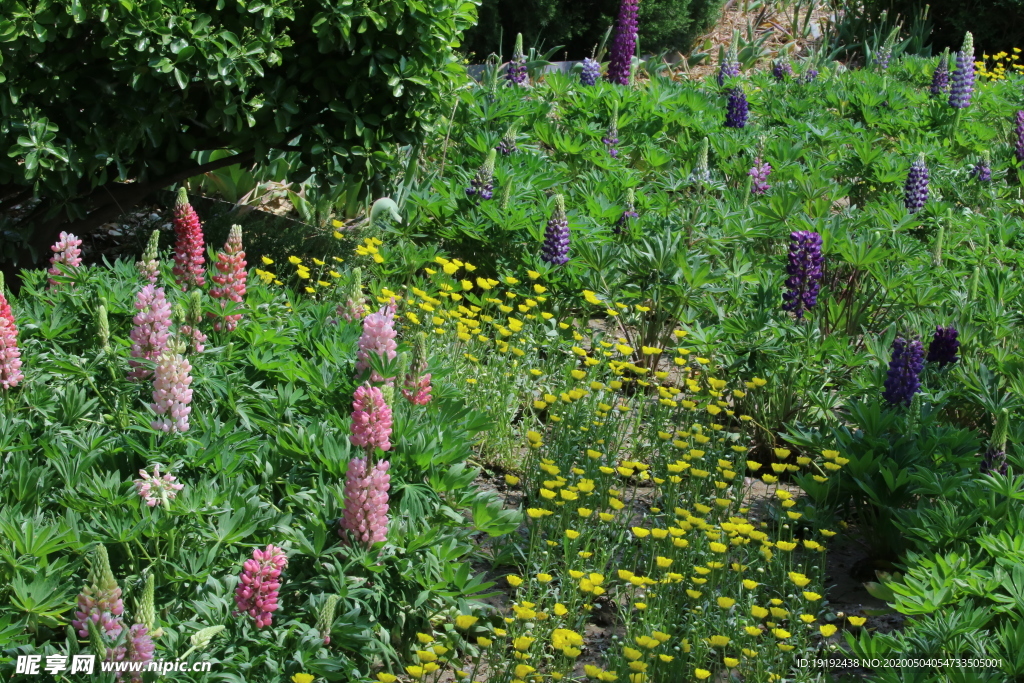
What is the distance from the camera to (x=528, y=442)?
3740mm

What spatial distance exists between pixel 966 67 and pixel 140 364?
21.7 ft

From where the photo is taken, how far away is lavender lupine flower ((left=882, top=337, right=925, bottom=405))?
3.42 meters

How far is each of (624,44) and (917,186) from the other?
2599 millimetres

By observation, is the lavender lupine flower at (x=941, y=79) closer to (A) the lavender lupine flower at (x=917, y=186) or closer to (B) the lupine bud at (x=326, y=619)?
(A) the lavender lupine flower at (x=917, y=186)

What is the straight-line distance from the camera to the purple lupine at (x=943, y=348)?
146 inches

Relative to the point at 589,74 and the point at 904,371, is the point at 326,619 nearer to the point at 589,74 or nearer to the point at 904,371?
the point at 904,371

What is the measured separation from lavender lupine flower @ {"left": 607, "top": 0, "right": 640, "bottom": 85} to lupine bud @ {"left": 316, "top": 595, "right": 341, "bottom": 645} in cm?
558

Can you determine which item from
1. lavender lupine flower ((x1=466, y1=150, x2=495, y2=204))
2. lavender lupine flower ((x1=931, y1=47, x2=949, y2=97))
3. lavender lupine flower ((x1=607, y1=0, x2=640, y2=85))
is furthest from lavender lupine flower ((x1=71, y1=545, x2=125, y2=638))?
lavender lupine flower ((x1=931, y1=47, x2=949, y2=97))

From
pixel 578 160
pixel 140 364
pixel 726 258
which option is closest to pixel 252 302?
pixel 140 364

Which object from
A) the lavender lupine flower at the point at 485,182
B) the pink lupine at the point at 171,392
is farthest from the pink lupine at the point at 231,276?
the lavender lupine flower at the point at 485,182

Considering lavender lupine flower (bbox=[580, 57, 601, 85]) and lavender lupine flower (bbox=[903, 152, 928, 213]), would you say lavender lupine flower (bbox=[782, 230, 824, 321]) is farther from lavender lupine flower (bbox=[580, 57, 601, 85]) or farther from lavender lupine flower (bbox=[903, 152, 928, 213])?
lavender lupine flower (bbox=[580, 57, 601, 85])

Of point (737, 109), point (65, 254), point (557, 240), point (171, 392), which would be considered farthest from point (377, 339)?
point (737, 109)

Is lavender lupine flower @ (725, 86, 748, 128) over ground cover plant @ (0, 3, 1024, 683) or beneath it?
over

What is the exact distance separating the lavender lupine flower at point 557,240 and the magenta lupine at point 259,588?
2.47 meters
